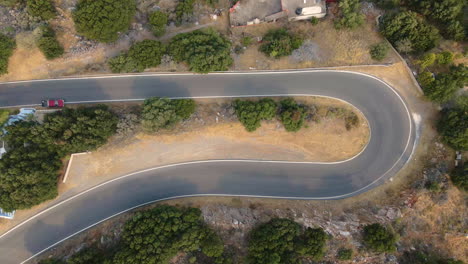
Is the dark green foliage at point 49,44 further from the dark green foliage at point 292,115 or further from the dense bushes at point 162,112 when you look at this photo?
the dark green foliage at point 292,115

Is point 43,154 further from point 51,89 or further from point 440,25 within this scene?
point 440,25

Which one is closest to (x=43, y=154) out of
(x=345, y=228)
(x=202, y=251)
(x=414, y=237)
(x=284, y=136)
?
(x=202, y=251)

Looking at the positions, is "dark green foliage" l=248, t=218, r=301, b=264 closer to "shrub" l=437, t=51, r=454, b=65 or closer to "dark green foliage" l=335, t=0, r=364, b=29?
"dark green foliage" l=335, t=0, r=364, b=29

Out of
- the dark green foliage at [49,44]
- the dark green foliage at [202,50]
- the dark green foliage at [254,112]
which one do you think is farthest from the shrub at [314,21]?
the dark green foliage at [49,44]

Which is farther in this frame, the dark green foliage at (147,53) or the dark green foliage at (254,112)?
the dark green foliage at (147,53)

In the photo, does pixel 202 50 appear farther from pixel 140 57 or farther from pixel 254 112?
pixel 254 112

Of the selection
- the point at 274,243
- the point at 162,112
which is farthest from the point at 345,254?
the point at 162,112

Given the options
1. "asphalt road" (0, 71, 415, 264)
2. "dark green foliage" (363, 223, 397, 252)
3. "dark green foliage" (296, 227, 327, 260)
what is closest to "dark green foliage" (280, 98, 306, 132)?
"asphalt road" (0, 71, 415, 264)
